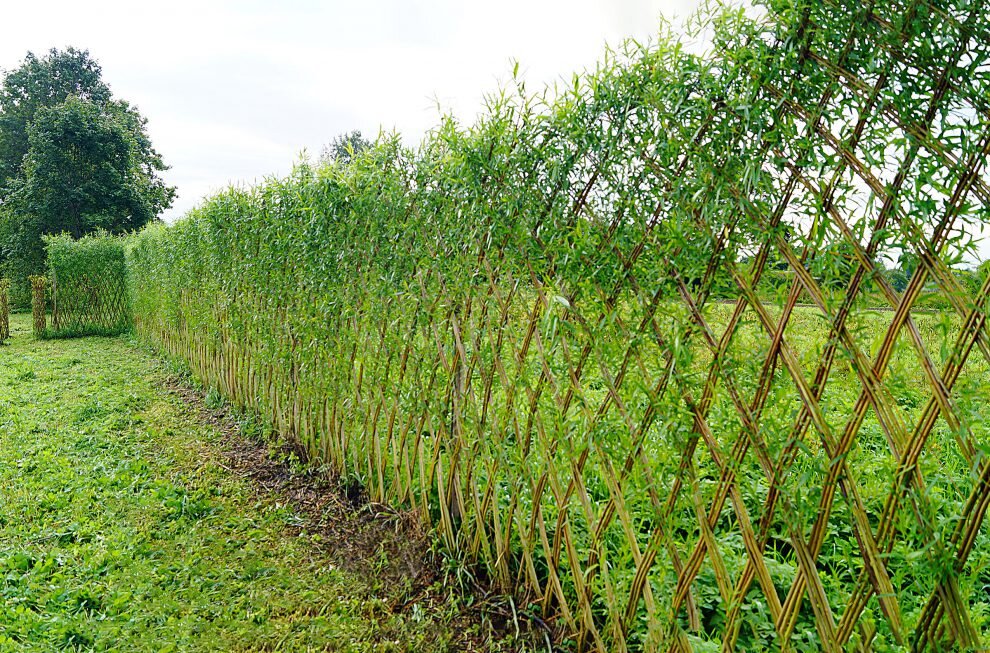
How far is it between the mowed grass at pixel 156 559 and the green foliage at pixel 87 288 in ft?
25.6

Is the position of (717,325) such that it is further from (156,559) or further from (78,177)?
(78,177)

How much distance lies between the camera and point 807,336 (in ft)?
4.47

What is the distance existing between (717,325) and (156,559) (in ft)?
9.16

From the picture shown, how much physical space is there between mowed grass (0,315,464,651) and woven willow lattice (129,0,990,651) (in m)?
0.60

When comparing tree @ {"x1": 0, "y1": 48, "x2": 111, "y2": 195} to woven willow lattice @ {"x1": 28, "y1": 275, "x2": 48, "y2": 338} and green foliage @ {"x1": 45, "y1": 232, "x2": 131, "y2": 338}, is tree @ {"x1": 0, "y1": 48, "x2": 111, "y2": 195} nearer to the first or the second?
green foliage @ {"x1": 45, "y1": 232, "x2": 131, "y2": 338}

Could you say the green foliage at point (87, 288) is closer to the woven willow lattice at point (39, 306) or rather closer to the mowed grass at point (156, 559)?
the woven willow lattice at point (39, 306)

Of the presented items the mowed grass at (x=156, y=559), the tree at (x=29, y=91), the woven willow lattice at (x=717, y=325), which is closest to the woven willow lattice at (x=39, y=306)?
the mowed grass at (x=156, y=559)

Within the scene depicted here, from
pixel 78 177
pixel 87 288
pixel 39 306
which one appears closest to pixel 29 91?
pixel 78 177

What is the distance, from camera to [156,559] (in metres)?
2.99

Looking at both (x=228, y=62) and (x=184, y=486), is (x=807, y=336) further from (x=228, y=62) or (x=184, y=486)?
(x=228, y=62)

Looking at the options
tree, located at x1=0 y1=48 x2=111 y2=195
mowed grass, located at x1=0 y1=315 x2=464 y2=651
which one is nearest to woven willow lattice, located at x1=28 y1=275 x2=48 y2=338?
mowed grass, located at x1=0 y1=315 x2=464 y2=651

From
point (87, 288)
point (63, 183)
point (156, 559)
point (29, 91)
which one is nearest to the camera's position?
point (156, 559)

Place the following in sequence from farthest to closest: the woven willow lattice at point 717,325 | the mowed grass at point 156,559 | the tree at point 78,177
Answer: the tree at point 78,177
the mowed grass at point 156,559
the woven willow lattice at point 717,325

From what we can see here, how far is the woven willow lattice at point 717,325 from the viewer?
3.70ft
